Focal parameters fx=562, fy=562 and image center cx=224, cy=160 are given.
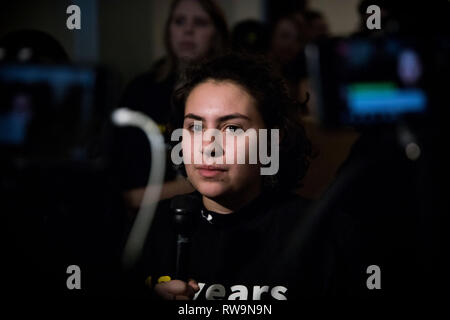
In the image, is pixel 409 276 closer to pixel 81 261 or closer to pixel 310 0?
pixel 81 261

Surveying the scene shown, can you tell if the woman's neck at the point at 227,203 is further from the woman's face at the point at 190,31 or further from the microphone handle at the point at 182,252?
the woman's face at the point at 190,31

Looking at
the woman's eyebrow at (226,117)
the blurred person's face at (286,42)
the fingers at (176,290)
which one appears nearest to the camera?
the fingers at (176,290)

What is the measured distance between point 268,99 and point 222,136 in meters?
0.17

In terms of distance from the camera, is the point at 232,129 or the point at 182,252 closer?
the point at 182,252

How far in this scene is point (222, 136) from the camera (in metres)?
1.13

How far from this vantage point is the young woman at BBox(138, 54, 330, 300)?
1.12 meters

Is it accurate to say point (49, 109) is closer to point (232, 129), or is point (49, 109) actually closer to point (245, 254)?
point (232, 129)

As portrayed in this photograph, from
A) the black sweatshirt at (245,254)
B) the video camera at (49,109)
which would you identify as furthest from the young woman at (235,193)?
the video camera at (49,109)

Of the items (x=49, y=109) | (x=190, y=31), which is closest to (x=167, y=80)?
(x=190, y=31)

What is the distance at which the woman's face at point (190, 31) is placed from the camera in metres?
1.33

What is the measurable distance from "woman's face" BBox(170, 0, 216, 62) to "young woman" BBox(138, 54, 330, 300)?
0.09 m

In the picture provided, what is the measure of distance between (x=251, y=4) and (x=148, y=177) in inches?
74.4

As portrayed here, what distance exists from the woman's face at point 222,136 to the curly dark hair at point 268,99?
2 cm
